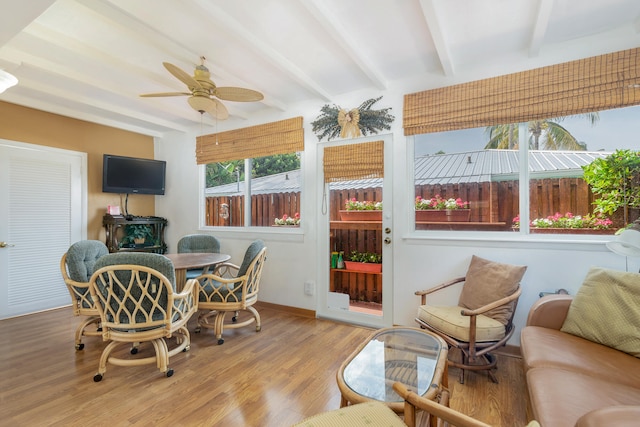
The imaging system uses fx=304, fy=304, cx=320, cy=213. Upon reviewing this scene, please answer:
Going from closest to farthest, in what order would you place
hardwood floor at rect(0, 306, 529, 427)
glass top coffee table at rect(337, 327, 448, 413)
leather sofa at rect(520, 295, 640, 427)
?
Result: leather sofa at rect(520, 295, 640, 427)
glass top coffee table at rect(337, 327, 448, 413)
hardwood floor at rect(0, 306, 529, 427)

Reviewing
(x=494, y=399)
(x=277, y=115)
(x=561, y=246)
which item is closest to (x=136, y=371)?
(x=494, y=399)

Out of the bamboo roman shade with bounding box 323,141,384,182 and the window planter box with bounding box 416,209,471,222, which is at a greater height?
the bamboo roman shade with bounding box 323,141,384,182

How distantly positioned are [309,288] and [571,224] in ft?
8.69

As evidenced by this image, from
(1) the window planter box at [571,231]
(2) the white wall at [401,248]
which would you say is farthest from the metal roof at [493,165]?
(1) the window planter box at [571,231]

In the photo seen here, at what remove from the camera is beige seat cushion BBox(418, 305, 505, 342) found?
221cm

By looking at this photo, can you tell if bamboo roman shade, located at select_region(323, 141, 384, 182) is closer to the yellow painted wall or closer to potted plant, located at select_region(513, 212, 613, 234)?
potted plant, located at select_region(513, 212, 613, 234)

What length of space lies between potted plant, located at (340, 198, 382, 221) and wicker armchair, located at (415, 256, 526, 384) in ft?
3.47

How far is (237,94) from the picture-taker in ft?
8.46

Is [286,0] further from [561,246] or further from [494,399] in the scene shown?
[494,399]

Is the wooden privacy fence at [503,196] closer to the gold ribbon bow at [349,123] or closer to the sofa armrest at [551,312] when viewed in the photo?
the gold ribbon bow at [349,123]

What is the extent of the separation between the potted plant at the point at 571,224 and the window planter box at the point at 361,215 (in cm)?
142

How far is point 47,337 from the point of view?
3041 mm

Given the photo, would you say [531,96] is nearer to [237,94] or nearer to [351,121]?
[351,121]

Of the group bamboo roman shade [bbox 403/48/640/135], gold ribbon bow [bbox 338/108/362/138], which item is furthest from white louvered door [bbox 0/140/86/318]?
bamboo roman shade [bbox 403/48/640/135]
